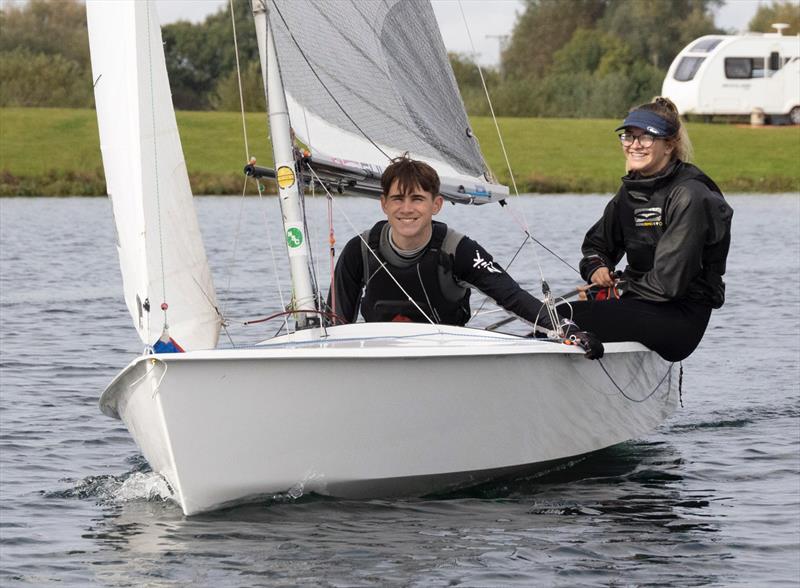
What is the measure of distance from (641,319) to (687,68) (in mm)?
43134

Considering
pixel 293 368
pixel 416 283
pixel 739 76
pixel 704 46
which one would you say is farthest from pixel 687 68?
pixel 293 368

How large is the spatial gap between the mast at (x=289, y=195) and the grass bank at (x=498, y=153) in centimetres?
3212

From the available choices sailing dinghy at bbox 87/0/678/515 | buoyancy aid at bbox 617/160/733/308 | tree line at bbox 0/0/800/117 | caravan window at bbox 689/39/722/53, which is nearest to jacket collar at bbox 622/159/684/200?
buoyancy aid at bbox 617/160/733/308

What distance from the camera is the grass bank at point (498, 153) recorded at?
138ft

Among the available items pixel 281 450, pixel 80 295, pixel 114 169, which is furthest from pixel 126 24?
pixel 80 295

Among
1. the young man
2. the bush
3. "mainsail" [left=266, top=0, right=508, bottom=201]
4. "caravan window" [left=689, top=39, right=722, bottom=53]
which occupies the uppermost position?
the bush

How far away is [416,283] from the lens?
8.24 metres

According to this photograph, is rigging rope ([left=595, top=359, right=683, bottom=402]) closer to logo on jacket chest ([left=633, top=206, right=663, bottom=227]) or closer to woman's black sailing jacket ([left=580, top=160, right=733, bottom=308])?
woman's black sailing jacket ([left=580, top=160, right=733, bottom=308])

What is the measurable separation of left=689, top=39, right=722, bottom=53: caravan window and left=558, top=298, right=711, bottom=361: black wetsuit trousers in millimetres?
42428

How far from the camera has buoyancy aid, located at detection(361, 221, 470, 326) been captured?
814cm

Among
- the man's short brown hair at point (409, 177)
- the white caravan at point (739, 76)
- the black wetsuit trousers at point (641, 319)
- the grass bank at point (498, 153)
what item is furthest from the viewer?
the white caravan at point (739, 76)

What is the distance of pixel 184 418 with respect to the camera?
7.35 metres

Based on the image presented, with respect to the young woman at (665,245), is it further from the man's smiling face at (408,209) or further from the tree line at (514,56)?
the tree line at (514,56)

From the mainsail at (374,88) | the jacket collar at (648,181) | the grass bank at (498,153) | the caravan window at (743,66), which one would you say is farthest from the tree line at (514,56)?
the jacket collar at (648,181)
